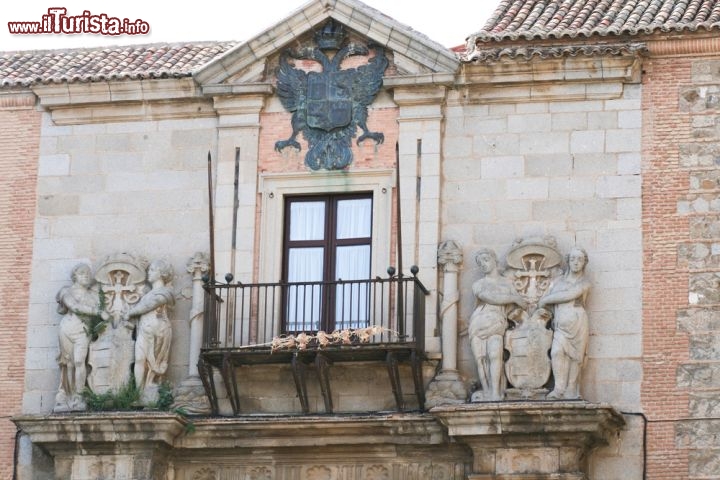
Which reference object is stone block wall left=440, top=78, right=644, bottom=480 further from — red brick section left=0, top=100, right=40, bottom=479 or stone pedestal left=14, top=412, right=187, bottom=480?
red brick section left=0, top=100, right=40, bottom=479

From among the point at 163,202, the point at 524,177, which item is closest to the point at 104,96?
the point at 163,202

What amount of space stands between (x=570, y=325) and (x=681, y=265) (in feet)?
3.93

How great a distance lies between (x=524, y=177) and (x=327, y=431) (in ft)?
9.92

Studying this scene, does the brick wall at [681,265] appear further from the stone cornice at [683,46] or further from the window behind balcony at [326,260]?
the window behind balcony at [326,260]

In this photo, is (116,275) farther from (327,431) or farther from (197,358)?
(327,431)

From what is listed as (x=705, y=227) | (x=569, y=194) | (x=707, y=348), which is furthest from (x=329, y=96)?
(x=707, y=348)

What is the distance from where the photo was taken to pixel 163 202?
21.9 m

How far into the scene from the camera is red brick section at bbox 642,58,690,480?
65.9 ft

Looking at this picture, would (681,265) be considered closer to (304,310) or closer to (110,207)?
(304,310)

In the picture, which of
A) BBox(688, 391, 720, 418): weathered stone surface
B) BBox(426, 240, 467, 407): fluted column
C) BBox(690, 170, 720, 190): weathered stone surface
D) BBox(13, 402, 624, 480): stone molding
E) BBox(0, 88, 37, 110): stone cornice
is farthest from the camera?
BBox(0, 88, 37, 110): stone cornice

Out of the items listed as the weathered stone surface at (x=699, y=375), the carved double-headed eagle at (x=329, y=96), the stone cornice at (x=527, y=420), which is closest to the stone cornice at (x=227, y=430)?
the stone cornice at (x=527, y=420)

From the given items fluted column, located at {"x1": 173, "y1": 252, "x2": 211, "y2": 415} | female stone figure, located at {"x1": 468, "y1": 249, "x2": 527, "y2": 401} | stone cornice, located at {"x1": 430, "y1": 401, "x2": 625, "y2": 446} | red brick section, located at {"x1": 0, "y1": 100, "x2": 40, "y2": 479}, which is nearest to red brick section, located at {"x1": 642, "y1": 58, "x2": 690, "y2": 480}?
stone cornice, located at {"x1": 430, "y1": 401, "x2": 625, "y2": 446}

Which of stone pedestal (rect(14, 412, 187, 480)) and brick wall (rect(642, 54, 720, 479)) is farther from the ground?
brick wall (rect(642, 54, 720, 479))

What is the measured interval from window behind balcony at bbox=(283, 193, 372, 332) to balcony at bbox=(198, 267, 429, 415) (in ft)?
0.04
